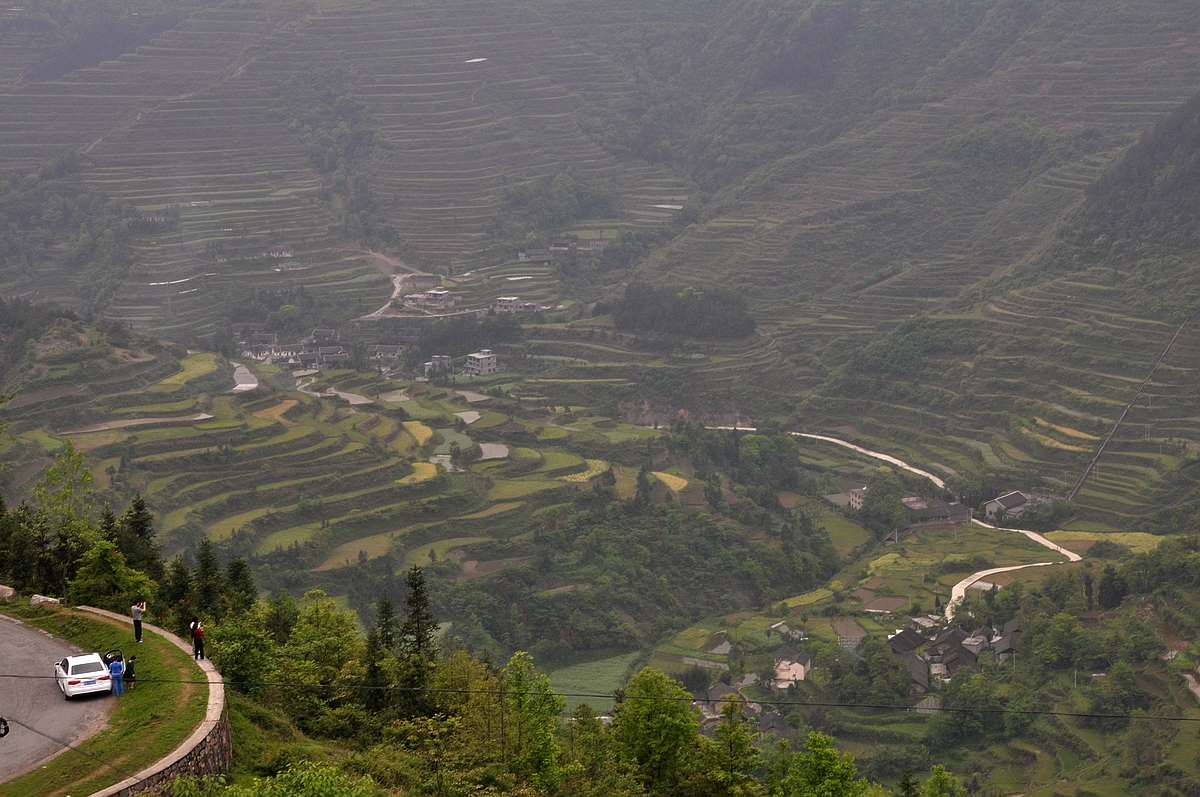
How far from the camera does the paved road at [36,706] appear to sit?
14.4m

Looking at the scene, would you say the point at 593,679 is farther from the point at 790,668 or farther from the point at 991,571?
the point at 991,571

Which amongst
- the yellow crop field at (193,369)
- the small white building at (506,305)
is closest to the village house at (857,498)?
the small white building at (506,305)

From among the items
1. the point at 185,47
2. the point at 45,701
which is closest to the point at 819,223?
the point at 185,47

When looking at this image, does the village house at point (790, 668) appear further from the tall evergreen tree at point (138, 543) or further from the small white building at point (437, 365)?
the small white building at point (437, 365)

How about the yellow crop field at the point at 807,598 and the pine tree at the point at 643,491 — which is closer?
the yellow crop field at the point at 807,598

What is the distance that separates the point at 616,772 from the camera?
2105cm

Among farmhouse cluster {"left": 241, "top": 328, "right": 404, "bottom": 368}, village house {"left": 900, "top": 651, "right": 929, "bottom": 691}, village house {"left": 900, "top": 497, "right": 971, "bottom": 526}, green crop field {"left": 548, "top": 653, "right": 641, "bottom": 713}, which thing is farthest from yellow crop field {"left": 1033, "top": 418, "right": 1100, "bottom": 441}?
farmhouse cluster {"left": 241, "top": 328, "right": 404, "bottom": 368}

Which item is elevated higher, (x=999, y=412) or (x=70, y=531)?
(x=70, y=531)

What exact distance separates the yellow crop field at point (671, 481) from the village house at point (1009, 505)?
12.7m

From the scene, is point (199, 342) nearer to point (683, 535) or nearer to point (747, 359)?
point (747, 359)

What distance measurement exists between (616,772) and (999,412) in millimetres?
40750

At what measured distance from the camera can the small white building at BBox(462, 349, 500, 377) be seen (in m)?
69.6

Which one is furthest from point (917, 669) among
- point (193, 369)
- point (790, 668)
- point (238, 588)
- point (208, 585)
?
point (193, 369)

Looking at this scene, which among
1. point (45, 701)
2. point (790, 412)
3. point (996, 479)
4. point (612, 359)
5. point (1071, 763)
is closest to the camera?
point (45, 701)
